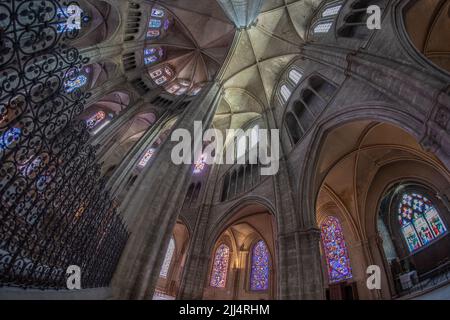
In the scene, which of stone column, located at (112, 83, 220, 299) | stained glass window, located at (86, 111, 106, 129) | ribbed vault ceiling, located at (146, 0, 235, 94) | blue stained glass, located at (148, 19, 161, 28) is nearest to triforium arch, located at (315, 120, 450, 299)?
stone column, located at (112, 83, 220, 299)

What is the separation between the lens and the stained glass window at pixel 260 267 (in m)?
16.4

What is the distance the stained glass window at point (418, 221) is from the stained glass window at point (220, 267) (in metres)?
12.1

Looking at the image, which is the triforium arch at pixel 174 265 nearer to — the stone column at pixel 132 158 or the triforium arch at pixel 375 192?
the stone column at pixel 132 158

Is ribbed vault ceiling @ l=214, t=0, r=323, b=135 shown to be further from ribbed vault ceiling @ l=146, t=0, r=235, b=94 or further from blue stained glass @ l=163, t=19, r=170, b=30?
blue stained glass @ l=163, t=19, r=170, b=30

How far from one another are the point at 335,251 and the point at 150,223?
491 inches

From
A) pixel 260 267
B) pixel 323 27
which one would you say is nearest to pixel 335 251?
pixel 260 267

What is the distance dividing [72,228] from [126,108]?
14.3 metres

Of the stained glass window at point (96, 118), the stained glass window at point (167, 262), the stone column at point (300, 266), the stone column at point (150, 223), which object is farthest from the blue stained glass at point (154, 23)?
the stained glass window at point (167, 262)

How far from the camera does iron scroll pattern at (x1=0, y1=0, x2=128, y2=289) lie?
2395mm

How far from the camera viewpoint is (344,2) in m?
10.8

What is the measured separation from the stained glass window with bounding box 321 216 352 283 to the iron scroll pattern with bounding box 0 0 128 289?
1298 cm

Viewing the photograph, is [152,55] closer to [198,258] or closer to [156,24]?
[156,24]
